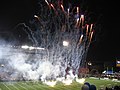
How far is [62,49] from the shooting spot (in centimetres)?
4628

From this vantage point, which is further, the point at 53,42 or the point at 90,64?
the point at 90,64

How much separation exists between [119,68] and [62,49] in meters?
28.8

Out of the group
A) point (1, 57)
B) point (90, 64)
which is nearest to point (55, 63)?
point (1, 57)

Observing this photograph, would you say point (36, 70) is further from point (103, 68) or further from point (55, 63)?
point (103, 68)

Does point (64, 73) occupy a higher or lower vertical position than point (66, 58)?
lower

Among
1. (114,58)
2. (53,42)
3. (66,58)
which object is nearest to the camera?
(53,42)

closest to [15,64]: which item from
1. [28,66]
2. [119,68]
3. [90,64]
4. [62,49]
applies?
[28,66]

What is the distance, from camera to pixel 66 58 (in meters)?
46.0

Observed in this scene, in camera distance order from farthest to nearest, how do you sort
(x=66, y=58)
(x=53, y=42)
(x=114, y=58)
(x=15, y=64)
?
(x=114, y=58)
(x=66, y=58)
(x=15, y=64)
(x=53, y=42)

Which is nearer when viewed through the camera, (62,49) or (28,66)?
(28,66)

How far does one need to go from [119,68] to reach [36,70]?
35021 mm

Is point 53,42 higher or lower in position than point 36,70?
higher

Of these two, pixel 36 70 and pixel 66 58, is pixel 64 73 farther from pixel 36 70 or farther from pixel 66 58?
pixel 36 70

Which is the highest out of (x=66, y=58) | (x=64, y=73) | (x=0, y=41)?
(x=0, y=41)
